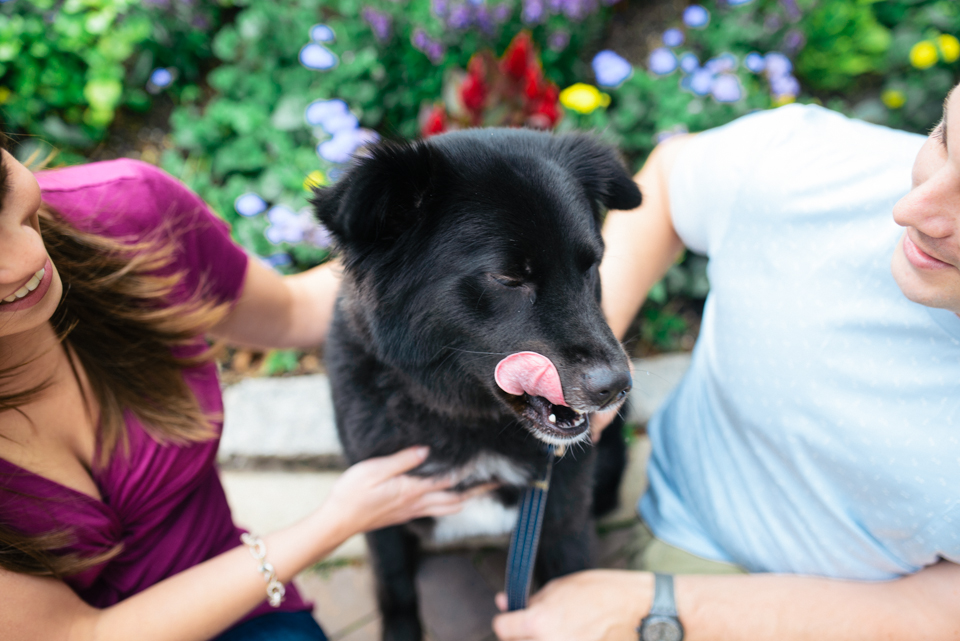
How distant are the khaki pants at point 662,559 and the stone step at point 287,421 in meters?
0.68

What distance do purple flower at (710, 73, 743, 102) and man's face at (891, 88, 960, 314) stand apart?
200 centimetres

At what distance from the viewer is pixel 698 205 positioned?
151 centimetres

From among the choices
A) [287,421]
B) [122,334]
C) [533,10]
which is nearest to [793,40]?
[533,10]

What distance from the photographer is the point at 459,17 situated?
2916 mm

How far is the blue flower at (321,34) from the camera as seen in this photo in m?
2.90

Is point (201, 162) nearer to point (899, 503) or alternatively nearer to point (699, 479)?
point (699, 479)

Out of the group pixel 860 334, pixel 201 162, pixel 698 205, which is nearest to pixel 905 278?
pixel 860 334

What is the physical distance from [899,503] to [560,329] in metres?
0.69

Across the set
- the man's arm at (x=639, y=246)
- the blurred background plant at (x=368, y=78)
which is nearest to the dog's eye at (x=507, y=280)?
the man's arm at (x=639, y=246)

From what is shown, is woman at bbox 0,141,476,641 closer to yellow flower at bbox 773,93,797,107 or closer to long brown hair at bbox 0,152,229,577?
long brown hair at bbox 0,152,229,577

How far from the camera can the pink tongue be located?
1.16 metres

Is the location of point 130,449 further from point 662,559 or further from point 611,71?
point 611,71

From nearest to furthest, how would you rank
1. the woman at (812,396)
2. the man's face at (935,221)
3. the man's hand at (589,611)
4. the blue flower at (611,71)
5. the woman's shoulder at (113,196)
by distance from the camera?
1. the man's face at (935,221)
2. the woman at (812,396)
3. the woman's shoulder at (113,196)
4. the man's hand at (589,611)
5. the blue flower at (611,71)

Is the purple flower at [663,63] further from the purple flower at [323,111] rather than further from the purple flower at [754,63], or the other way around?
the purple flower at [323,111]
